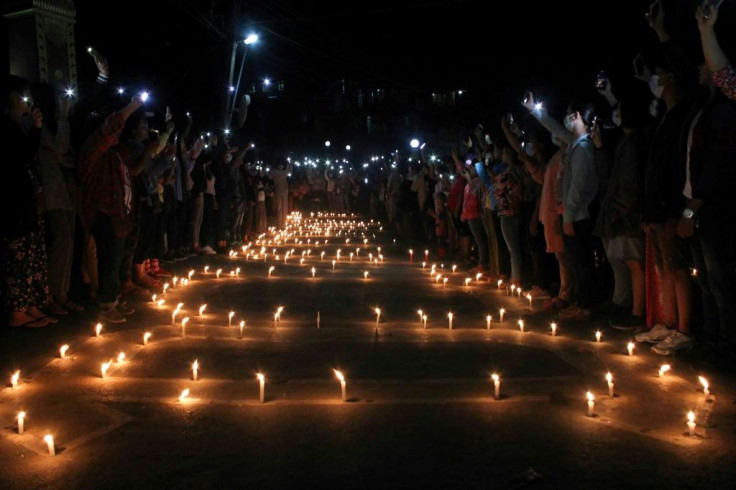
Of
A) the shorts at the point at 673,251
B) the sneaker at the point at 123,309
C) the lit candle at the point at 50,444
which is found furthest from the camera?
the sneaker at the point at 123,309

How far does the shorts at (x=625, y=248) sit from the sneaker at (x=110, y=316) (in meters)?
5.57

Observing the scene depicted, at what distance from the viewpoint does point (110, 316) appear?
8.12 meters

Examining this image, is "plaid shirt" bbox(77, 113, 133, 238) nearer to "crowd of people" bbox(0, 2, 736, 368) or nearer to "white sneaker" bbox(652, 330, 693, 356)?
"crowd of people" bbox(0, 2, 736, 368)

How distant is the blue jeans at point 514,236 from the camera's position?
1070cm

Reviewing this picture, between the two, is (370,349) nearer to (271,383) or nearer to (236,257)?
(271,383)

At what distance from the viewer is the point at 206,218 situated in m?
16.9

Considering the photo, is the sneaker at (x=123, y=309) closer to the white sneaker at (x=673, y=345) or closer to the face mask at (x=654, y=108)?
the white sneaker at (x=673, y=345)

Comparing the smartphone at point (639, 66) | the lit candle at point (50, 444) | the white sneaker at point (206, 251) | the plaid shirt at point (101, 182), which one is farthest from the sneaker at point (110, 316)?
the white sneaker at point (206, 251)

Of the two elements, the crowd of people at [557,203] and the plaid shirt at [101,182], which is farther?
the plaid shirt at [101,182]

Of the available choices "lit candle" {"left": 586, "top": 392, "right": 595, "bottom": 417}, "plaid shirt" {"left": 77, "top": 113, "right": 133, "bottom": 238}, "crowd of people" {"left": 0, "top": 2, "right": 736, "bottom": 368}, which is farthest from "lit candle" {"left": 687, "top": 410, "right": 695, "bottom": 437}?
"plaid shirt" {"left": 77, "top": 113, "right": 133, "bottom": 238}

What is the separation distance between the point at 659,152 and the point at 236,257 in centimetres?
1159

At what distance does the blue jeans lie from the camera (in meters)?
10.7

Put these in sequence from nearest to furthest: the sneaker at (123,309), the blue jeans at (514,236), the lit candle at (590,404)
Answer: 1. the lit candle at (590,404)
2. the sneaker at (123,309)
3. the blue jeans at (514,236)

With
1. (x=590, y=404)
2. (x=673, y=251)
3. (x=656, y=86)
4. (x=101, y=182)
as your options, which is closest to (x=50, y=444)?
(x=590, y=404)
